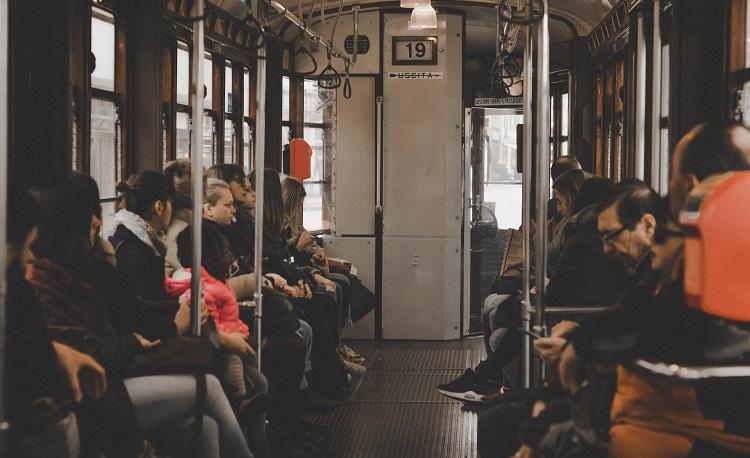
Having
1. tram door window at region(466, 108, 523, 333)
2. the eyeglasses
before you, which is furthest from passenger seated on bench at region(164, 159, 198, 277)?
tram door window at region(466, 108, 523, 333)

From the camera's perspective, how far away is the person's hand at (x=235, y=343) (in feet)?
11.8

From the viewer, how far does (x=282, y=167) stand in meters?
7.67

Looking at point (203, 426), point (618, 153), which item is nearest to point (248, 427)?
point (203, 426)

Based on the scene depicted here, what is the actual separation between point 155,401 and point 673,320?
5.17 ft

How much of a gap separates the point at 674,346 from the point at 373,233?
5937 millimetres

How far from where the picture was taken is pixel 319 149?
26.9 feet

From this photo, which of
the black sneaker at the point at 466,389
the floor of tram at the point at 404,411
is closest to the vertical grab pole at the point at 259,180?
the floor of tram at the point at 404,411

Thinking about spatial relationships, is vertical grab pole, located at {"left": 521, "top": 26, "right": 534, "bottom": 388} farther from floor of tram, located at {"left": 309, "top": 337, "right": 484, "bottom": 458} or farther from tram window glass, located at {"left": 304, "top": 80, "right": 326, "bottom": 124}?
tram window glass, located at {"left": 304, "top": 80, "right": 326, "bottom": 124}

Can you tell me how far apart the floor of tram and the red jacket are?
1230mm

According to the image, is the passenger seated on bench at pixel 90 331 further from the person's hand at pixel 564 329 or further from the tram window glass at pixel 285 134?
the tram window glass at pixel 285 134

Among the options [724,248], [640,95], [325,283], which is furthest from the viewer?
[325,283]

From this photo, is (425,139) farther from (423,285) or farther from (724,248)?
(724,248)

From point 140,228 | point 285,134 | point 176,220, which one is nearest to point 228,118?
point 285,134

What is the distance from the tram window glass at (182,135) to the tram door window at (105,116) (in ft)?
2.13
